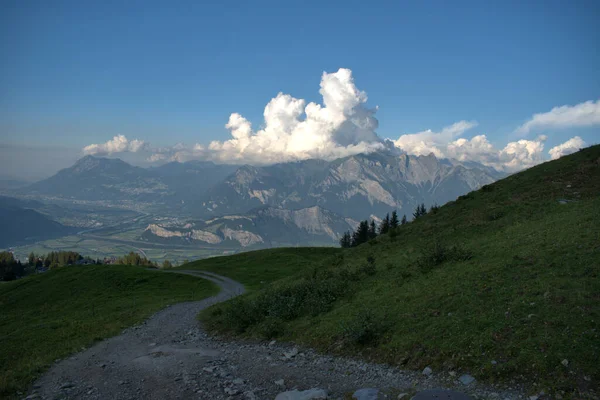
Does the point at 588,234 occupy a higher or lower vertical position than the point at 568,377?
higher

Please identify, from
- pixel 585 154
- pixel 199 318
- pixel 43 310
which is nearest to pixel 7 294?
pixel 43 310

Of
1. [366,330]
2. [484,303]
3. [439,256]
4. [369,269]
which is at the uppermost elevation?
[439,256]

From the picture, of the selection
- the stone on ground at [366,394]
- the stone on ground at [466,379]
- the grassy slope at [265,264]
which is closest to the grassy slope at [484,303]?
the stone on ground at [466,379]

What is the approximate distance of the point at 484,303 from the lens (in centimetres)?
1555

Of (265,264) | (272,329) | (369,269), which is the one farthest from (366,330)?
(265,264)

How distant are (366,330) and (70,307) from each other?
41.0 metres

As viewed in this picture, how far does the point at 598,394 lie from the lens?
31.2 feet

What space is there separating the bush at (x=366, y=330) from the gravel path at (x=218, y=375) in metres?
1.25

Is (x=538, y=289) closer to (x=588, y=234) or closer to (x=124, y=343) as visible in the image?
(x=588, y=234)

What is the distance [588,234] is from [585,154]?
89.7ft

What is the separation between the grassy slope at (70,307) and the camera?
21.5 m

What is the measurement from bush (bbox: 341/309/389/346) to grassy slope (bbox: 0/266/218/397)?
49.1 feet

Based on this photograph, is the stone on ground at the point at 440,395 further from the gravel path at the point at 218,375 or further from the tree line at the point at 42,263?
the tree line at the point at 42,263

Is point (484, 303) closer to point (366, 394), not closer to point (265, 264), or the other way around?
point (366, 394)
